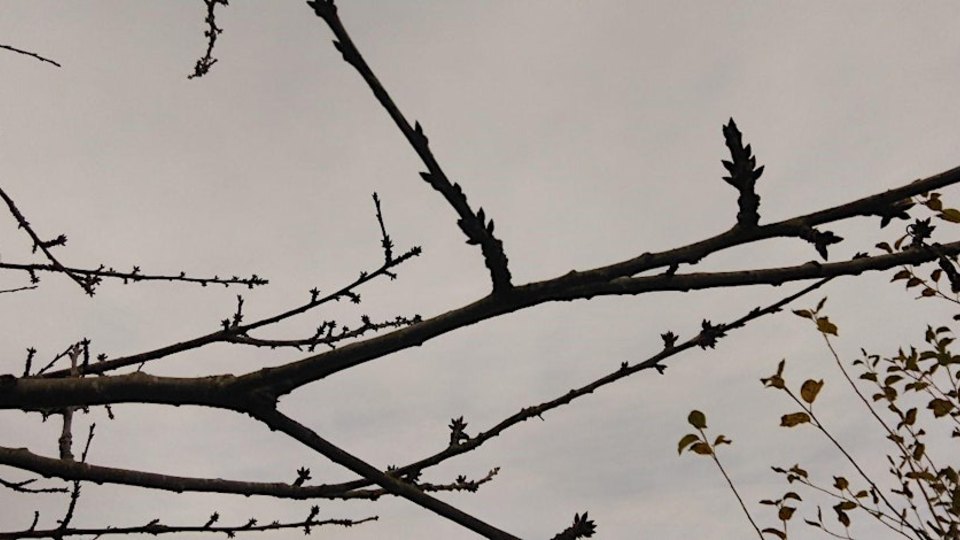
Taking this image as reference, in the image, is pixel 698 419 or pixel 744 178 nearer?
pixel 744 178

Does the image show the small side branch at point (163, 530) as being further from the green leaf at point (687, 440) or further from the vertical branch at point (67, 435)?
the green leaf at point (687, 440)

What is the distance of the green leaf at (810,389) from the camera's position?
326 cm

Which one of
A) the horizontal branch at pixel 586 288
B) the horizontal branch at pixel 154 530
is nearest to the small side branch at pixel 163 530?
the horizontal branch at pixel 154 530

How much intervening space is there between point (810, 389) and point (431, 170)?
288 centimetres

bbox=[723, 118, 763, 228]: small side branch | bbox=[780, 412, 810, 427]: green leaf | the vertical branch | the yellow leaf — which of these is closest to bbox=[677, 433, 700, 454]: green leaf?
the yellow leaf

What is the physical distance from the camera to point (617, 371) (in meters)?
1.77

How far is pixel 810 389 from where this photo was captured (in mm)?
3273

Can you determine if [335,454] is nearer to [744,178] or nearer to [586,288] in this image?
[586,288]

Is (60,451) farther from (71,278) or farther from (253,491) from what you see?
(253,491)

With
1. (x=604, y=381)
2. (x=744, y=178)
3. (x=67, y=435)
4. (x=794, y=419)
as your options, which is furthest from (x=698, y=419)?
(x=67, y=435)

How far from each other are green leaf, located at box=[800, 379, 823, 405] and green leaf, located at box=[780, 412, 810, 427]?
0.27 feet

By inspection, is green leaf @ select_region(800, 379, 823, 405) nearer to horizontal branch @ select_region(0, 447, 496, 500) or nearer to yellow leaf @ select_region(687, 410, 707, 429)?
yellow leaf @ select_region(687, 410, 707, 429)

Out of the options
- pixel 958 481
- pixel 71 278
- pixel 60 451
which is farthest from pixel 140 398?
pixel 958 481

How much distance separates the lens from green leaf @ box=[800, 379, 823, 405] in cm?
326
